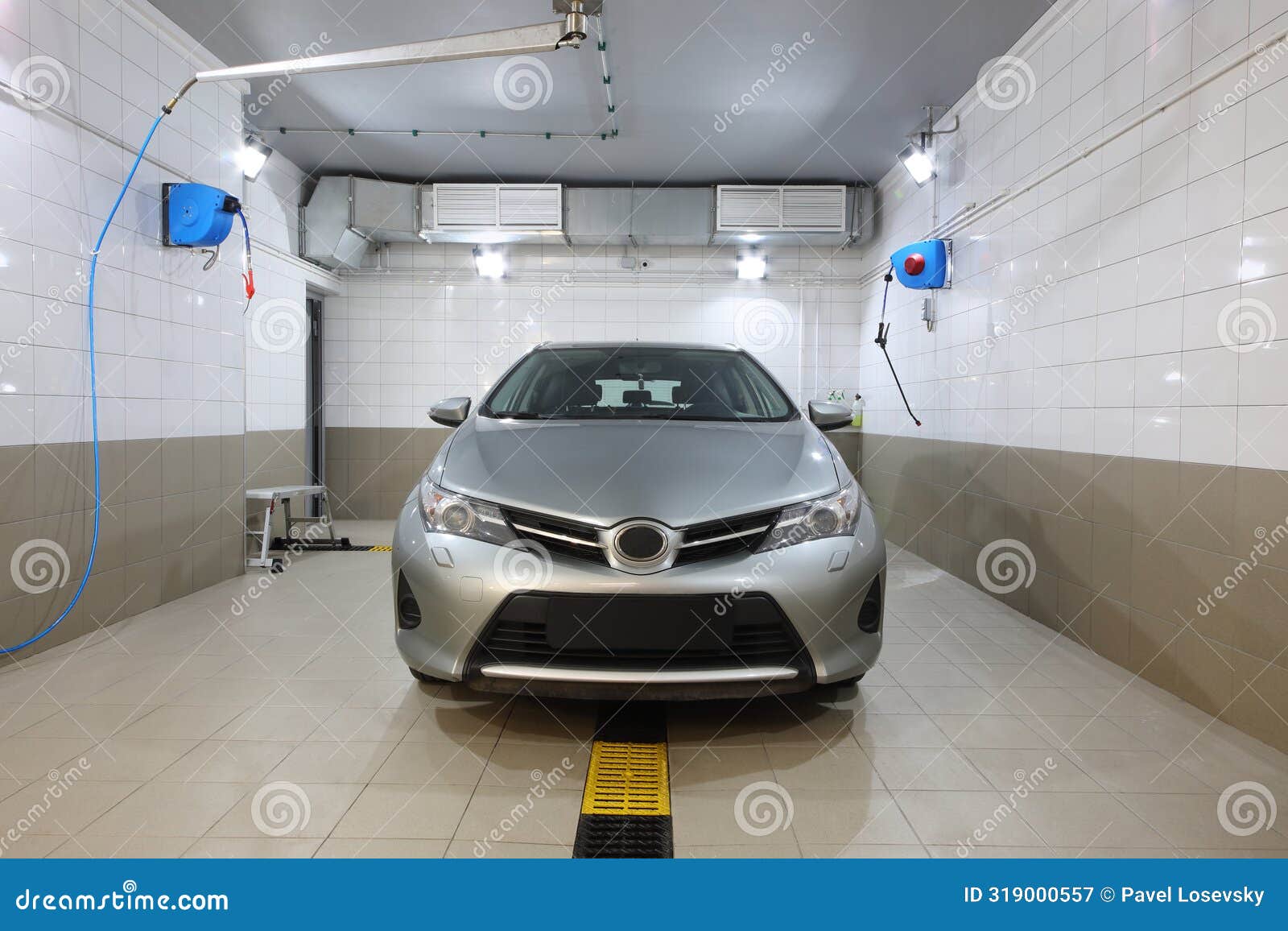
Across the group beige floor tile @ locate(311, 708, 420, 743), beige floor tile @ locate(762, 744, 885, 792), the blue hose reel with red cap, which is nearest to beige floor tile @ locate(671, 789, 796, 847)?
beige floor tile @ locate(762, 744, 885, 792)

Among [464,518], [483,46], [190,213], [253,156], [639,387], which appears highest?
[253,156]

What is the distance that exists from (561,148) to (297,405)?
3018 millimetres

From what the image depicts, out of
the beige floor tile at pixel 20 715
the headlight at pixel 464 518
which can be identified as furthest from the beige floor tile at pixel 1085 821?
the beige floor tile at pixel 20 715

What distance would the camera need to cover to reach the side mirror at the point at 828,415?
306cm

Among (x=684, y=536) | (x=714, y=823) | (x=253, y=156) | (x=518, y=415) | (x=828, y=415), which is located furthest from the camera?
(x=253, y=156)

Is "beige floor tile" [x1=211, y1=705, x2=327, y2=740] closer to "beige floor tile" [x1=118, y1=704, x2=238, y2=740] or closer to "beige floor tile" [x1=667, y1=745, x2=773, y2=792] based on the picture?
"beige floor tile" [x1=118, y1=704, x2=238, y2=740]

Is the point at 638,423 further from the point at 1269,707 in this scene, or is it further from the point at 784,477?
the point at 1269,707

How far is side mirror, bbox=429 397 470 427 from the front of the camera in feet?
10.1

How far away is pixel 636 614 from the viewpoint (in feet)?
6.65

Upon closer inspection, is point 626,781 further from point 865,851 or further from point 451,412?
point 451,412

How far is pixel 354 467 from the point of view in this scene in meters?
7.26

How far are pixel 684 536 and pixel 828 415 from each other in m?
1.21

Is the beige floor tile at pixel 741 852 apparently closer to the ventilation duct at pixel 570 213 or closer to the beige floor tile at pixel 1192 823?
the beige floor tile at pixel 1192 823

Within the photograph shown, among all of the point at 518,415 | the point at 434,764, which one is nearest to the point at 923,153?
the point at 518,415
